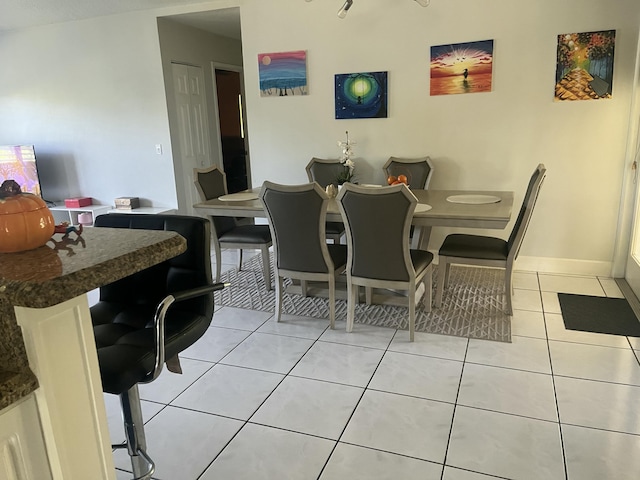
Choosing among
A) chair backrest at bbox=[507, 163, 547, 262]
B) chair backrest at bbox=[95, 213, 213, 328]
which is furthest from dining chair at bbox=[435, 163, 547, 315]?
chair backrest at bbox=[95, 213, 213, 328]

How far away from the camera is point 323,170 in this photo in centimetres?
450

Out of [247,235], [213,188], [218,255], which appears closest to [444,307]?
[247,235]

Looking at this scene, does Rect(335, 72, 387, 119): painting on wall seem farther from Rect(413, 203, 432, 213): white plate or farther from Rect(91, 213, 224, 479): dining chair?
Rect(91, 213, 224, 479): dining chair

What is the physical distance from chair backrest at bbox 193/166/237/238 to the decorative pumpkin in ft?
8.76

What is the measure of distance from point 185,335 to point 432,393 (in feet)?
4.43

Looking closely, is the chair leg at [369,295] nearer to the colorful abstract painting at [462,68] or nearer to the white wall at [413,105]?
the white wall at [413,105]

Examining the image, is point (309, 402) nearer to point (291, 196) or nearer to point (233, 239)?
point (291, 196)

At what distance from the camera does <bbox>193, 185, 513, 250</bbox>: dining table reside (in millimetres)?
2855

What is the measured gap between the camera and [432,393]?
2.37 meters

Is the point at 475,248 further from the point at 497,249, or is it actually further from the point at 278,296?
the point at 278,296

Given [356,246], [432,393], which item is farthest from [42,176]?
[432,393]

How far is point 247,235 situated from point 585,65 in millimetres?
2967

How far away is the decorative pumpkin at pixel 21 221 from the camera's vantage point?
1.02m

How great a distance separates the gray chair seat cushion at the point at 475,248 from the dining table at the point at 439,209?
233 millimetres
